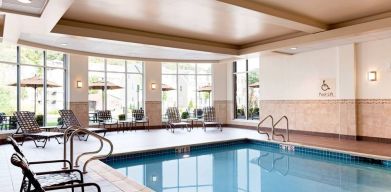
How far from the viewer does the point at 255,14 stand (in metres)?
5.28

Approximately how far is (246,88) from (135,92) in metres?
4.78

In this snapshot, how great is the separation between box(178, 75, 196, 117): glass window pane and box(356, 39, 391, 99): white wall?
24.4 feet

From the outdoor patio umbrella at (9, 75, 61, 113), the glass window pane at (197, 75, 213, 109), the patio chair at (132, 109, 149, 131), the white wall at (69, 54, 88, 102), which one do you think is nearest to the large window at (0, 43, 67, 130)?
the outdoor patio umbrella at (9, 75, 61, 113)

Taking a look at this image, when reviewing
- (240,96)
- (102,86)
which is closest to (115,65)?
(102,86)

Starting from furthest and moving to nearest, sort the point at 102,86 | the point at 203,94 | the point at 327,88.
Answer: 1. the point at 203,94
2. the point at 102,86
3. the point at 327,88

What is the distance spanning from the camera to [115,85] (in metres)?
11.9

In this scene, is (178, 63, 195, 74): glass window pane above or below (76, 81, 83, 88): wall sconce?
above

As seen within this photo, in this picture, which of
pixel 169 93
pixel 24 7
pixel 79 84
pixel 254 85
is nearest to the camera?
pixel 24 7

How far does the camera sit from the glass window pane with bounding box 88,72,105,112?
11896 mm

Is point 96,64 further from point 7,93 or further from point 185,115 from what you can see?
point 185,115

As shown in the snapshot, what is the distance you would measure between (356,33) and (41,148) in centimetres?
770

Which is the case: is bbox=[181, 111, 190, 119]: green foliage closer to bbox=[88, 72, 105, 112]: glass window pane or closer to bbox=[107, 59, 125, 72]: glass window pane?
bbox=[107, 59, 125, 72]: glass window pane

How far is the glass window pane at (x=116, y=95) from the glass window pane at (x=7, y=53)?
3.76 m

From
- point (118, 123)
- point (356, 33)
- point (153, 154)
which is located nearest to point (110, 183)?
point (153, 154)
